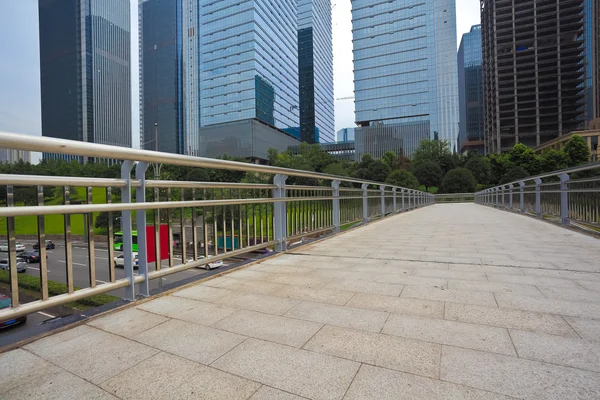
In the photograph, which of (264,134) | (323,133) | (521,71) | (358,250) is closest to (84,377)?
(358,250)

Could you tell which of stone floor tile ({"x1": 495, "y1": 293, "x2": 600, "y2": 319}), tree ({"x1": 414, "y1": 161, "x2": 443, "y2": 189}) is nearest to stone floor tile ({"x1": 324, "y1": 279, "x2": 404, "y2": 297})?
stone floor tile ({"x1": 495, "y1": 293, "x2": 600, "y2": 319})

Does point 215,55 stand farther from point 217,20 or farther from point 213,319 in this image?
point 213,319

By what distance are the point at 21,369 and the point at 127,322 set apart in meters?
0.64

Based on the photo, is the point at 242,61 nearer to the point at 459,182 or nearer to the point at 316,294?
the point at 459,182

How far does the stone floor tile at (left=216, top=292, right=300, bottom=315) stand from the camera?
2455mm

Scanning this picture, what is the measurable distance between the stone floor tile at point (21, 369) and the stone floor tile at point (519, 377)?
6.41ft

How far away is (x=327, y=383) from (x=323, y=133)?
6342 inches

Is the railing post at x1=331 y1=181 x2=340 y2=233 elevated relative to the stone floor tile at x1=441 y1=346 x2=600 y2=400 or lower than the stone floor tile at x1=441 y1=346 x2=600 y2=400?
elevated

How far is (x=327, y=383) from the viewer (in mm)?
1469

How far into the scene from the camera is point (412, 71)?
96.6 metres

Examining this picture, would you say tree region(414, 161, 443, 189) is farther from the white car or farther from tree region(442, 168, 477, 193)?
the white car

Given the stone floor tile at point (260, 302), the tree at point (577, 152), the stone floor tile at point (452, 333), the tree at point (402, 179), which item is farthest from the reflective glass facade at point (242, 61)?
the stone floor tile at point (452, 333)

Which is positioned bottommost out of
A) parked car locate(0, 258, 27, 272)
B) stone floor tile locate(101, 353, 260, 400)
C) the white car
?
stone floor tile locate(101, 353, 260, 400)

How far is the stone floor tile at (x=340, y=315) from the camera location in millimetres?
2133
